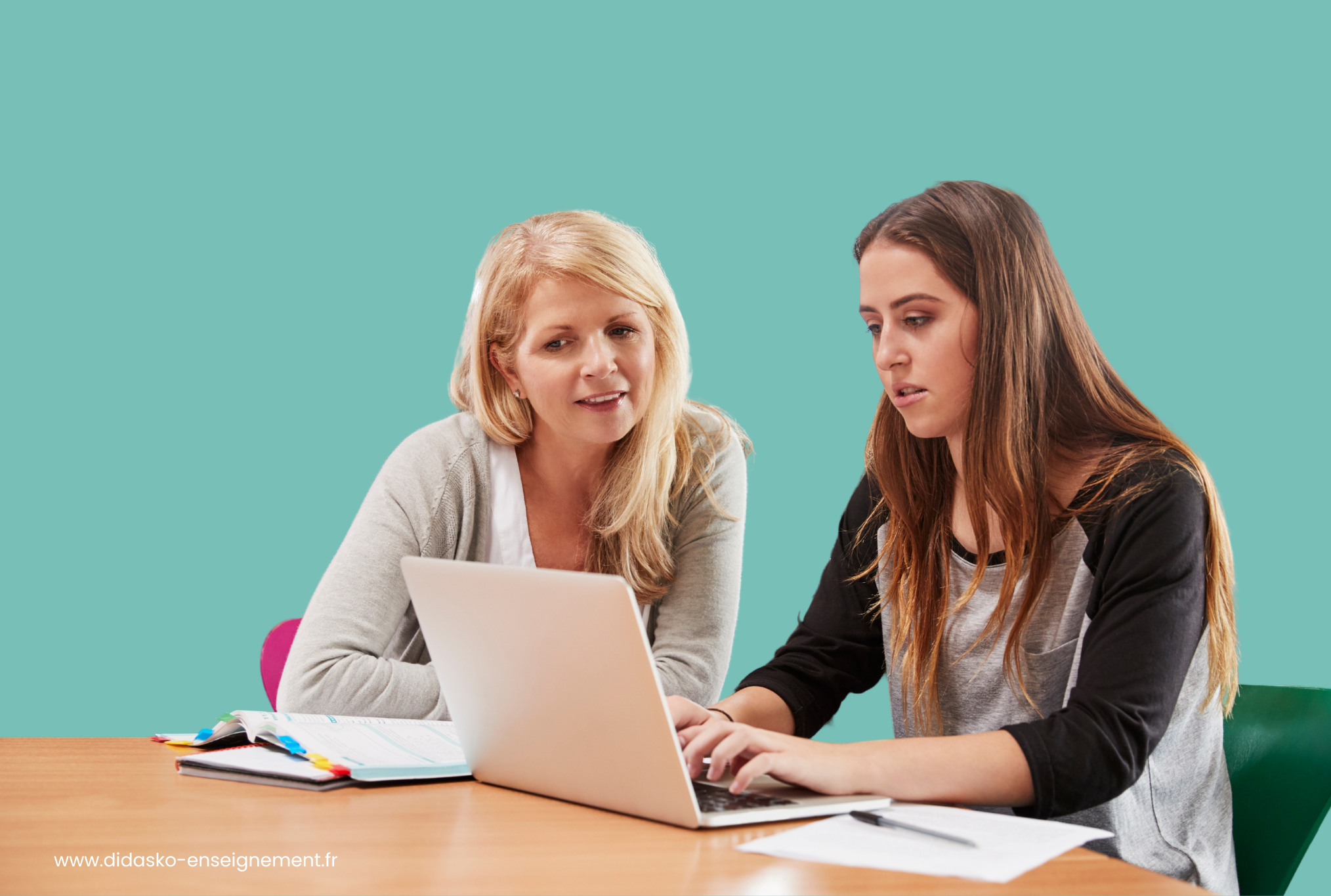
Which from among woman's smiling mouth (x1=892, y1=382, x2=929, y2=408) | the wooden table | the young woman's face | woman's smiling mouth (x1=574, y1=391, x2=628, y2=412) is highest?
the young woman's face

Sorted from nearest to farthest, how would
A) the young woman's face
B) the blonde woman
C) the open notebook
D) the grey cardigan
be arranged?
the open notebook < the young woman's face < the grey cardigan < the blonde woman

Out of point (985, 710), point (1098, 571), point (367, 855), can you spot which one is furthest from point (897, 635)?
point (367, 855)

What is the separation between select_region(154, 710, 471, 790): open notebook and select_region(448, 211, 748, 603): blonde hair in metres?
0.60

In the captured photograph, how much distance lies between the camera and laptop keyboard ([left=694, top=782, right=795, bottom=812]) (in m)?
1.15

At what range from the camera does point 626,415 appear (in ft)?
6.96

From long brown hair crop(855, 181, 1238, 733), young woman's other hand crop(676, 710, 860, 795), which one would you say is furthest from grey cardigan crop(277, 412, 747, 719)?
young woman's other hand crop(676, 710, 860, 795)

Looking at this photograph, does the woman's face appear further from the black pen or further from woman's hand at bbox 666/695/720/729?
the black pen

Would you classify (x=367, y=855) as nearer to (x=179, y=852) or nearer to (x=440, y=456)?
(x=179, y=852)

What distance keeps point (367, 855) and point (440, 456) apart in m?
1.20

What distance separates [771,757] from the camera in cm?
121

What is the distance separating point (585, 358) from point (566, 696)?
0.98 meters

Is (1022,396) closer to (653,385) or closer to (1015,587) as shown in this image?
(1015,587)

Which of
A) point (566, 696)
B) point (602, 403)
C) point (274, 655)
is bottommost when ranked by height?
point (274, 655)

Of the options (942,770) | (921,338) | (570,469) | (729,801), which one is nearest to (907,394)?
(921,338)
